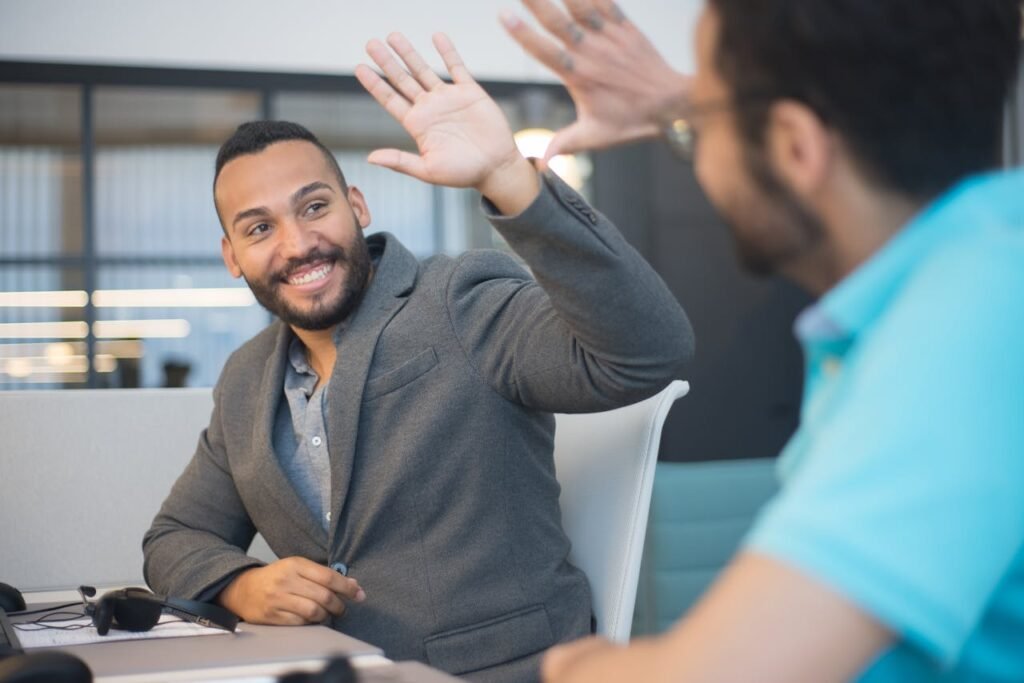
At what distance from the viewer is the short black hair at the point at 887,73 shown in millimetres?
578

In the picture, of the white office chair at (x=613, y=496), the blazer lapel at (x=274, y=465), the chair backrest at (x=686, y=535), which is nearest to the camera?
the white office chair at (x=613, y=496)

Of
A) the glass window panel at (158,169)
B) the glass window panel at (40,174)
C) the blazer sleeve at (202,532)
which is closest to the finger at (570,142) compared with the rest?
the blazer sleeve at (202,532)

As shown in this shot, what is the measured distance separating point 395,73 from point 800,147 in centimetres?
69

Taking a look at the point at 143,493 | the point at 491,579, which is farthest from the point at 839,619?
the point at 143,493

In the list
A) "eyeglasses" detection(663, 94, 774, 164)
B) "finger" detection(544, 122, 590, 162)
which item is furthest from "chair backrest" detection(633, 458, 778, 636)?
"eyeglasses" detection(663, 94, 774, 164)

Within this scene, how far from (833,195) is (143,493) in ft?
5.22

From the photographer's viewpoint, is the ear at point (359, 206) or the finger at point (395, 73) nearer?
the finger at point (395, 73)

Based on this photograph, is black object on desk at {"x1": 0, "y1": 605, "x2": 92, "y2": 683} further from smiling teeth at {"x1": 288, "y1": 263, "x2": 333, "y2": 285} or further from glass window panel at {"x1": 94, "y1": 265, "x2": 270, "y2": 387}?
glass window panel at {"x1": 94, "y1": 265, "x2": 270, "y2": 387}

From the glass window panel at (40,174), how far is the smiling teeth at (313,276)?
4.12m

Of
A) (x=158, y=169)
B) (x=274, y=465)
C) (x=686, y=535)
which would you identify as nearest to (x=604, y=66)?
(x=274, y=465)

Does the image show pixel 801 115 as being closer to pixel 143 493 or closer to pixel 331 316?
pixel 331 316

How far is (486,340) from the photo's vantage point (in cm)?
157

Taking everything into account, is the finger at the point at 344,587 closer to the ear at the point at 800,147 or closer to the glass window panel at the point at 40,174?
the ear at the point at 800,147

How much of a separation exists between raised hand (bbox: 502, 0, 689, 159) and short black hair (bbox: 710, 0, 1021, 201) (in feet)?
0.86
